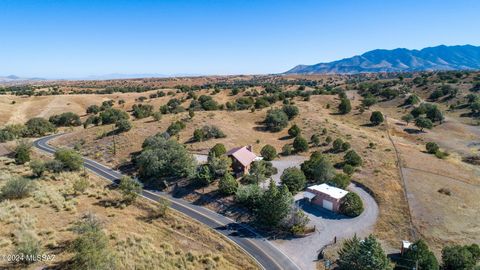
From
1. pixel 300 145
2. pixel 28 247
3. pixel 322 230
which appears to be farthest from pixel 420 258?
pixel 300 145

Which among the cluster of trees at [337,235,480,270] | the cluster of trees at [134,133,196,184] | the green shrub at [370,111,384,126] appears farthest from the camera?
the green shrub at [370,111,384,126]

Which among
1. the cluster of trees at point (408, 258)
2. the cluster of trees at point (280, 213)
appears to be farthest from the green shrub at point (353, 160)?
the cluster of trees at point (408, 258)

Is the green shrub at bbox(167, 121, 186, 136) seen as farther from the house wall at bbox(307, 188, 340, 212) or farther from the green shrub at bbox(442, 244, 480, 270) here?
the green shrub at bbox(442, 244, 480, 270)

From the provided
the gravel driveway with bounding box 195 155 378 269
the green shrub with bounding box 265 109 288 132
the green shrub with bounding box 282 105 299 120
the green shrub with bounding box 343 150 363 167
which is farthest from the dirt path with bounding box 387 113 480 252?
the green shrub with bounding box 265 109 288 132

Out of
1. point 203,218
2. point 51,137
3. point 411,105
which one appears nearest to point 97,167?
point 203,218

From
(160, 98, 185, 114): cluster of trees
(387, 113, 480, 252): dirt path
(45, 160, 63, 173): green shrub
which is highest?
(160, 98, 185, 114): cluster of trees

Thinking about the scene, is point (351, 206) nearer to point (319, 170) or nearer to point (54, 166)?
point (319, 170)
